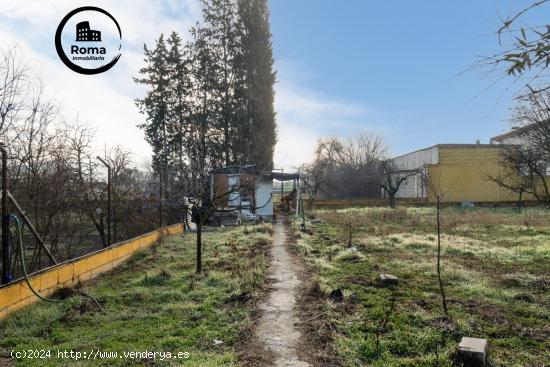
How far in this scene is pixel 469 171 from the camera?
35750 millimetres

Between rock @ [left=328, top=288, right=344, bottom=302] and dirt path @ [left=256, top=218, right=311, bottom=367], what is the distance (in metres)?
0.57

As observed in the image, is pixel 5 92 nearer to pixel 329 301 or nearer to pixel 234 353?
pixel 234 353

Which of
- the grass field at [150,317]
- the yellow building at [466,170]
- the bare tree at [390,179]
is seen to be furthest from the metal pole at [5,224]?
the yellow building at [466,170]

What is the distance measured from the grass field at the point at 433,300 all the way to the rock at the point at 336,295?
131 mm

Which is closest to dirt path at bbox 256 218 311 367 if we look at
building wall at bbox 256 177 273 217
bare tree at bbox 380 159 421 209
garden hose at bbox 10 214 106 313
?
garden hose at bbox 10 214 106 313

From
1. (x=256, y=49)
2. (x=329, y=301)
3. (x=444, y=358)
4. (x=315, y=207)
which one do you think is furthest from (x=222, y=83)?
(x=444, y=358)

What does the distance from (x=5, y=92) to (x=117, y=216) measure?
16.4ft

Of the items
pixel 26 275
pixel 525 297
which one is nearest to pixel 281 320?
pixel 26 275

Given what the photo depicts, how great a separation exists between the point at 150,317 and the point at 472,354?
12.5ft

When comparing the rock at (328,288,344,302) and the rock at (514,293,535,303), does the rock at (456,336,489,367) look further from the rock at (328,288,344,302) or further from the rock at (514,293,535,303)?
the rock at (514,293,535,303)

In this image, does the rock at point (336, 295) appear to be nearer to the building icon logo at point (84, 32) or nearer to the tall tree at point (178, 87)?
the building icon logo at point (84, 32)

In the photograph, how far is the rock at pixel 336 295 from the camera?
5.79 meters

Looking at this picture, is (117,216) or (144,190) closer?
(117,216)

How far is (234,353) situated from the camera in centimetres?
405
